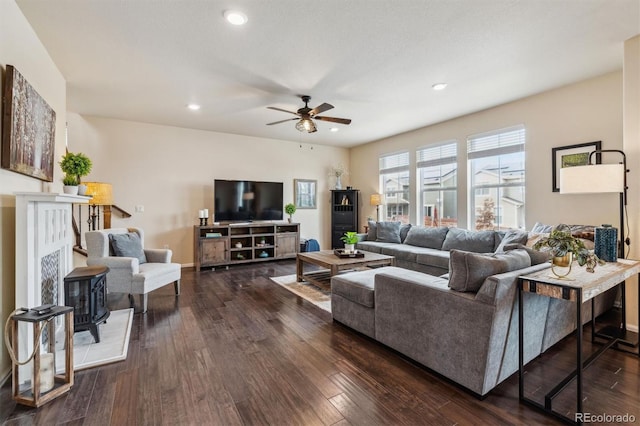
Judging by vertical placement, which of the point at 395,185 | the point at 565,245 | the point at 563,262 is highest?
the point at 395,185

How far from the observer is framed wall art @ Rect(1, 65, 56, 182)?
6.82 feet

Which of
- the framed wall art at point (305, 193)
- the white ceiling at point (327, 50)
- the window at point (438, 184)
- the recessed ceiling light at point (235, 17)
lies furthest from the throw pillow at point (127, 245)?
the window at point (438, 184)

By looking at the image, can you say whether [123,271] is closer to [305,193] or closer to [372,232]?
[372,232]

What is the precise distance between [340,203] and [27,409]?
6.33m

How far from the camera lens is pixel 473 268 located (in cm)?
194

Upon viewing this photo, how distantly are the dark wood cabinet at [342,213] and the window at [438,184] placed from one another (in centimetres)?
180

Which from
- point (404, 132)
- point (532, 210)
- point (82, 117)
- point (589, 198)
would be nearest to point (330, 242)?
point (404, 132)

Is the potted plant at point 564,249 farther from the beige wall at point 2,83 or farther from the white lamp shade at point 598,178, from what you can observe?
the beige wall at point 2,83

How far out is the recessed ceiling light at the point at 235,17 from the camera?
7.80 ft

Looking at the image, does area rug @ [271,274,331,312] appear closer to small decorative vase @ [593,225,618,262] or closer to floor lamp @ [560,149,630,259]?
small decorative vase @ [593,225,618,262]

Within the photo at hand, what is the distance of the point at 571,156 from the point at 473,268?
10.6 feet

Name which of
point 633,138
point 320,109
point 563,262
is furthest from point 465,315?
point 320,109

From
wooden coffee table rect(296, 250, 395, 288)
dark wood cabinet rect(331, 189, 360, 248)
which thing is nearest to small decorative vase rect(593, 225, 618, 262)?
wooden coffee table rect(296, 250, 395, 288)

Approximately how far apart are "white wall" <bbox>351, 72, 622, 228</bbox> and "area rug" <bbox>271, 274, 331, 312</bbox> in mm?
2994
